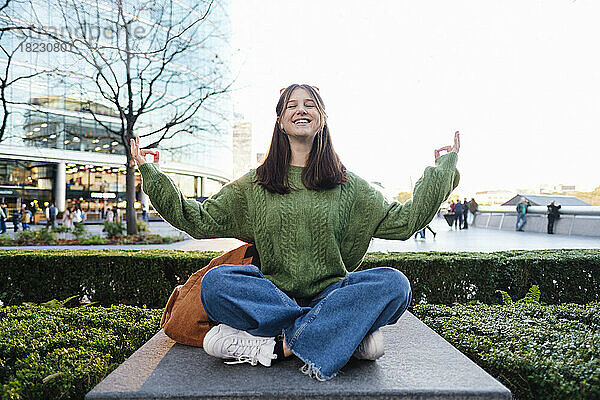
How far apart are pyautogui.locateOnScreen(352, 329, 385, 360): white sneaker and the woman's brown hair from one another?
962 millimetres

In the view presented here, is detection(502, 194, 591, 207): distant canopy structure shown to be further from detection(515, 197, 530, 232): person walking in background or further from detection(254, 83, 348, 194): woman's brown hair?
detection(254, 83, 348, 194): woman's brown hair

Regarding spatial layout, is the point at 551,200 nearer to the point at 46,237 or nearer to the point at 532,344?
the point at 46,237

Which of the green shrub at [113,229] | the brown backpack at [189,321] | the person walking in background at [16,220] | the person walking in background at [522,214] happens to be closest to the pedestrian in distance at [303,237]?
the brown backpack at [189,321]

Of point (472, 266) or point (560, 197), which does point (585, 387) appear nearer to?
point (472, 266)

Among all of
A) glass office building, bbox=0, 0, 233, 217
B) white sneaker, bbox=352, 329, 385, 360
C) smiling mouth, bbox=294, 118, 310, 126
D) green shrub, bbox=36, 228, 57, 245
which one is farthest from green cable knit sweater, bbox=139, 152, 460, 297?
glass office building, bbox=0, 0, 233, 217

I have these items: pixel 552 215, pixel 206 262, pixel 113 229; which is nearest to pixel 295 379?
pixel 206 262

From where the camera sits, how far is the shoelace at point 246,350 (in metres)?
2.29

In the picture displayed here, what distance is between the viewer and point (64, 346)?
2.80 meters

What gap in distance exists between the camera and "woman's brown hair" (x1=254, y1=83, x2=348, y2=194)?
287 centimetres

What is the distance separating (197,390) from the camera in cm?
195

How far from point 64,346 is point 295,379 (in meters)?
1.56

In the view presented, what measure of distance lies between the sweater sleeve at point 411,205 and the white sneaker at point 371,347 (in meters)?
0.72

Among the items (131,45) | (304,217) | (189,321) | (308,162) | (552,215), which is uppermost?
(131,45)

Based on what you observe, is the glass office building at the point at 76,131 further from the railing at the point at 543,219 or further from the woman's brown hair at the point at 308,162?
the woman's brown hair at the point at 308,162
